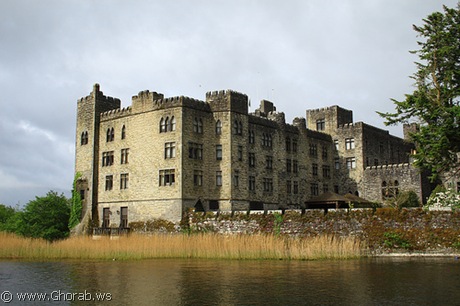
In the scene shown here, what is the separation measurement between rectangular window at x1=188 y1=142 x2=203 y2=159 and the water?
629 inches

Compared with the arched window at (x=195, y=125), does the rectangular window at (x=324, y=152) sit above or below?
below

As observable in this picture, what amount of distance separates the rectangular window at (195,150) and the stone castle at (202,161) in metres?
0.08

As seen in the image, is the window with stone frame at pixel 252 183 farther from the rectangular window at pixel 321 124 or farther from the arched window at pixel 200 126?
the rectangular window at pixel 321 124

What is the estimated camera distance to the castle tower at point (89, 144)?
152 feet

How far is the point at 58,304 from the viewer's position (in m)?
14.1

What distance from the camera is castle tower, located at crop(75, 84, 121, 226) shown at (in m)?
46.2

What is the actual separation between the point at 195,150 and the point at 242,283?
24486 millimetres

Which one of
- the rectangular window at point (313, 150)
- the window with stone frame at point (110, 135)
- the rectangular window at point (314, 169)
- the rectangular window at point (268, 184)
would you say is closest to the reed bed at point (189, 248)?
the window with stone frame at point (110, 135)

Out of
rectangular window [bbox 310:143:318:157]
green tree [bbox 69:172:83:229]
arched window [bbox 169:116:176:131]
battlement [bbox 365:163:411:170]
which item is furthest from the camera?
rectangular window [bbox 310:143:318:157]

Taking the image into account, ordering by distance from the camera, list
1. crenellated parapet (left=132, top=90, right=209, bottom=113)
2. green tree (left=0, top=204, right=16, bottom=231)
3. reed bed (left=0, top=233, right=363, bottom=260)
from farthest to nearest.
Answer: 1. green tree (left=0, top=204, right=16, bottom=231)
2. crenellated parapet (left=132, top=90, right=209, bottom=113)
3. reed bed (left=0, top=233, right=363, bottom=260)

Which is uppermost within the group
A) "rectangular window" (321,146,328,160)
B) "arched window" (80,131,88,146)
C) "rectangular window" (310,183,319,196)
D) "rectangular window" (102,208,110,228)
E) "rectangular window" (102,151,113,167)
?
"arched window" (80,131,88,146)

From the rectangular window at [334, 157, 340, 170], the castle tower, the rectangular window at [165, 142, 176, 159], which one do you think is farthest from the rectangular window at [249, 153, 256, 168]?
the castle tower

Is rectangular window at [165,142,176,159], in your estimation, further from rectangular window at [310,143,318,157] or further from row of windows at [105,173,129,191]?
rectangular window at [310,143,318,157]

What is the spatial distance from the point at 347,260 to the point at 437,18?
13.1 m
